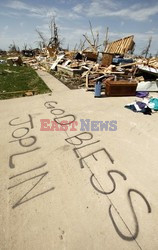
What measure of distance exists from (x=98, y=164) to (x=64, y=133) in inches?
57.7

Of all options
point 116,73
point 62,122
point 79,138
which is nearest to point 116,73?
point 116,73

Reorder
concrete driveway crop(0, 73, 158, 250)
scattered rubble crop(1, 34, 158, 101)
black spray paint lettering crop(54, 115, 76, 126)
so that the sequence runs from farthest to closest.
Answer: scattered rubble crop(1, 34, 158, 101)
black spray paint lettering crop(54, 115, 76, 126)
concrete driveway crop(0, 73, 158, 250)

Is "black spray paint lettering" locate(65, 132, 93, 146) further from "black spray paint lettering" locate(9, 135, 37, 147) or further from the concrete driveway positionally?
"black spray paint lettering" locate(9, 135, 37, 147)

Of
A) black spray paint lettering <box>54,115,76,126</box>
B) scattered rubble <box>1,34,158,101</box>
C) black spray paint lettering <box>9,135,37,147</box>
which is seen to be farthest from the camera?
scattered rubble <box>1,34,158,101</box>

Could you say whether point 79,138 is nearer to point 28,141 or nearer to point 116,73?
A: point 28,141

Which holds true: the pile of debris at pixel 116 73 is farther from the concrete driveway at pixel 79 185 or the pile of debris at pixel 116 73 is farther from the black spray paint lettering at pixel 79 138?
the black spray paint lettering at pixel 79 138

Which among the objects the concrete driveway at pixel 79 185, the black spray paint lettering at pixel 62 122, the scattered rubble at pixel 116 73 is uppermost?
the scattered rubble at pixel 116 73

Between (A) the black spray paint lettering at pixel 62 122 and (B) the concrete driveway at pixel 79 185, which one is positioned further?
(A) the black spray paint lettering at pixel 62 122

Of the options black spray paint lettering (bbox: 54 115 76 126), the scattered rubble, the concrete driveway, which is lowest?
the concrete driveway

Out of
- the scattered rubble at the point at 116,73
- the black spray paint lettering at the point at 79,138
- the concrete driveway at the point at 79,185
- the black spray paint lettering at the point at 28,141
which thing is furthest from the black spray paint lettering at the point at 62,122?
the scattered rubble at the point at 116,73

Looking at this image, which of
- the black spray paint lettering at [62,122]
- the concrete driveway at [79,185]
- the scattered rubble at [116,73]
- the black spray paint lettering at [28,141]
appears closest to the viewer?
the concrete driveway at [79,185]

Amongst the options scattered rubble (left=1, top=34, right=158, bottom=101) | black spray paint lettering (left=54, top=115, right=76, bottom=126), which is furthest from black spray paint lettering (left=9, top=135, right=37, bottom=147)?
scattered rubble (left=1, top=34, right=158, bottom=101)

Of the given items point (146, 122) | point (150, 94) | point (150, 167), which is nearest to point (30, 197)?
point (150, 167)

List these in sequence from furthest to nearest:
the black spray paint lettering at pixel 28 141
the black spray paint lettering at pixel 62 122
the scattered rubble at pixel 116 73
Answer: the scattered rubble at pixel 116 73 → the black spray paint lettering at pixel 62 122 → the black spray paint lettering at pixel 28 141
